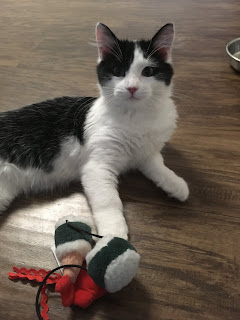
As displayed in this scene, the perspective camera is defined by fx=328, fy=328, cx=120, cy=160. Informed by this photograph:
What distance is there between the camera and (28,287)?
1.06 m

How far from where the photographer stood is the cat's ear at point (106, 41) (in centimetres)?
119

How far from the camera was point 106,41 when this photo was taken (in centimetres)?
121

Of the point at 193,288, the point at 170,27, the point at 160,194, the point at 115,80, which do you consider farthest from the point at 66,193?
the point at 170,27

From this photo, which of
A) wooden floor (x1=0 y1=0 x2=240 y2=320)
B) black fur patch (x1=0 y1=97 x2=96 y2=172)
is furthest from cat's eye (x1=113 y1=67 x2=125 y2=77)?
A: wooden floor (x1=0 y1=0 x2=240 y2=320)

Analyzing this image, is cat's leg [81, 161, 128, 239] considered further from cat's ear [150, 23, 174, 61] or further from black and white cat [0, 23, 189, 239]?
cat's ear [150, 23, 174, 61]

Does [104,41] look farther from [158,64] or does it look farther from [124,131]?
[124,131]

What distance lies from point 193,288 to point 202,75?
138 centimetres

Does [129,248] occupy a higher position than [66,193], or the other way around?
[129,248]

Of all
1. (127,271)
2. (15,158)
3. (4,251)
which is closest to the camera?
(127,271)

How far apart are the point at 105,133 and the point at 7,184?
1.46ft

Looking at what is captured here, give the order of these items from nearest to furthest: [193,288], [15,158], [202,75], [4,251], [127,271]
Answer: [127,271], [193,288], [4,251], [15,158], [202,75]

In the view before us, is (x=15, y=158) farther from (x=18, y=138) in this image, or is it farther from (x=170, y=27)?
(x=170, y=27)

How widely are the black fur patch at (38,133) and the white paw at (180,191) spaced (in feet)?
1.36

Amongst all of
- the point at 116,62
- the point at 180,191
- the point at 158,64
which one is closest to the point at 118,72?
the point at 116,62
